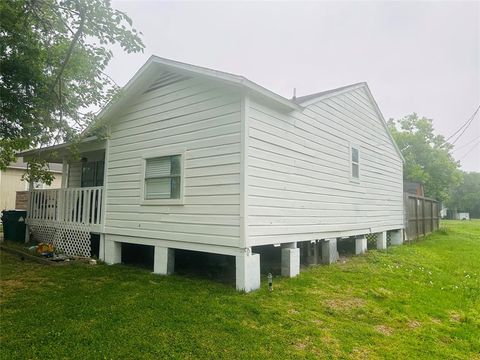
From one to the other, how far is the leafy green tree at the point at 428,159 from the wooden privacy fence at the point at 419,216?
9.88 m

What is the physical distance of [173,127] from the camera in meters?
7.65

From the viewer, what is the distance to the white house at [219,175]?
643 cm

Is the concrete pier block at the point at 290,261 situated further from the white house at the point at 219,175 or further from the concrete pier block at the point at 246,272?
the concrete pier block at the point at 246,272

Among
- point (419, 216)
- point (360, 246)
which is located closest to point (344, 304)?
point (360, 246)

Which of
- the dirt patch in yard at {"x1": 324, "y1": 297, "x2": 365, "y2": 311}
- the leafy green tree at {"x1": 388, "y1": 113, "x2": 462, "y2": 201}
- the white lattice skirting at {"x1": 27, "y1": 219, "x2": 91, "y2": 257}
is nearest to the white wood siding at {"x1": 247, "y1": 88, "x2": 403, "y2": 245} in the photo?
the dirt patch in yard at {"x1": 324, "y1": 297, "x2": 365, "y2": 311}

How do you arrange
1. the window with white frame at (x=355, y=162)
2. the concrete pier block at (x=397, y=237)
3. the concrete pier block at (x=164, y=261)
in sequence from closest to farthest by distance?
the concrete pier block at (x=164, y=261), the window with white frame at (x=355, y=162), the concrete pier block at (x=397, y=237)

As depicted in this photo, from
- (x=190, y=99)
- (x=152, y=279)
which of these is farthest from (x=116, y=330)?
(x=190, y=99)

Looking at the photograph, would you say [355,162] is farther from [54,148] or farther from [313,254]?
[54,148]

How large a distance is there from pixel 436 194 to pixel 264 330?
30.0 meters

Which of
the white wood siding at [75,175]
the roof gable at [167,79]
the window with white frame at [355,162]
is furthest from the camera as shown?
the white wood siding at [75,175]

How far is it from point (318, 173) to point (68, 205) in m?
7.39

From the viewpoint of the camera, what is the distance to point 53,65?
761cm

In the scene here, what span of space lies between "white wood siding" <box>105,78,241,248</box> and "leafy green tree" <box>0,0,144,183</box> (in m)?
1.15

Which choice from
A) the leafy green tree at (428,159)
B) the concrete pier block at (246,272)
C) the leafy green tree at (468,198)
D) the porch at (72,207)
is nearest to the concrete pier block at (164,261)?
the concrete pier block at (246,272)
